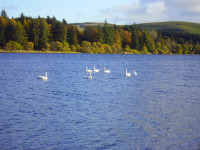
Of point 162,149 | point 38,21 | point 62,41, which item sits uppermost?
point 38,21

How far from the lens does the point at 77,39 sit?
5113 inches

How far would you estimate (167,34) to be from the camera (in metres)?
182

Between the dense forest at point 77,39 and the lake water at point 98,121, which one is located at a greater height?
the dense forest at point 77,39

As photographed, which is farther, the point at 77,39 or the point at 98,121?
the point at 77,39

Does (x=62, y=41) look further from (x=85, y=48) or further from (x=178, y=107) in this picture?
(x=178, y=107)

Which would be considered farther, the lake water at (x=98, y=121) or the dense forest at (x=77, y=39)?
the dense forest at (x=77, y=39)

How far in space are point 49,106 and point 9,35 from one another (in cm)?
9385

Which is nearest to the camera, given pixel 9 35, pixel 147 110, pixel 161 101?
pixel 147 110

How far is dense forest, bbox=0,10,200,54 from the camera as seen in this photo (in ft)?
356

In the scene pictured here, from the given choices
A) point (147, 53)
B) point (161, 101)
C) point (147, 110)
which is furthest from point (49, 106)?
point (147, 53)

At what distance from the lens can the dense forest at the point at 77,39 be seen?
109 m

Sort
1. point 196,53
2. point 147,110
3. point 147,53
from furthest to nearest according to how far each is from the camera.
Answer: point 196,53 < point 147,53 < point 147,110

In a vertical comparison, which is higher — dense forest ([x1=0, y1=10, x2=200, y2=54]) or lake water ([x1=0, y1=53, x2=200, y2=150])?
dense forest ([x1=0, y1=10, x2=200, y2=54])

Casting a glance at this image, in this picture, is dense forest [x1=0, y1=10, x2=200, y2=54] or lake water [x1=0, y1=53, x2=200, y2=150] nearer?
lake water [x1=0, y1=53, x2=200, y2=150]
